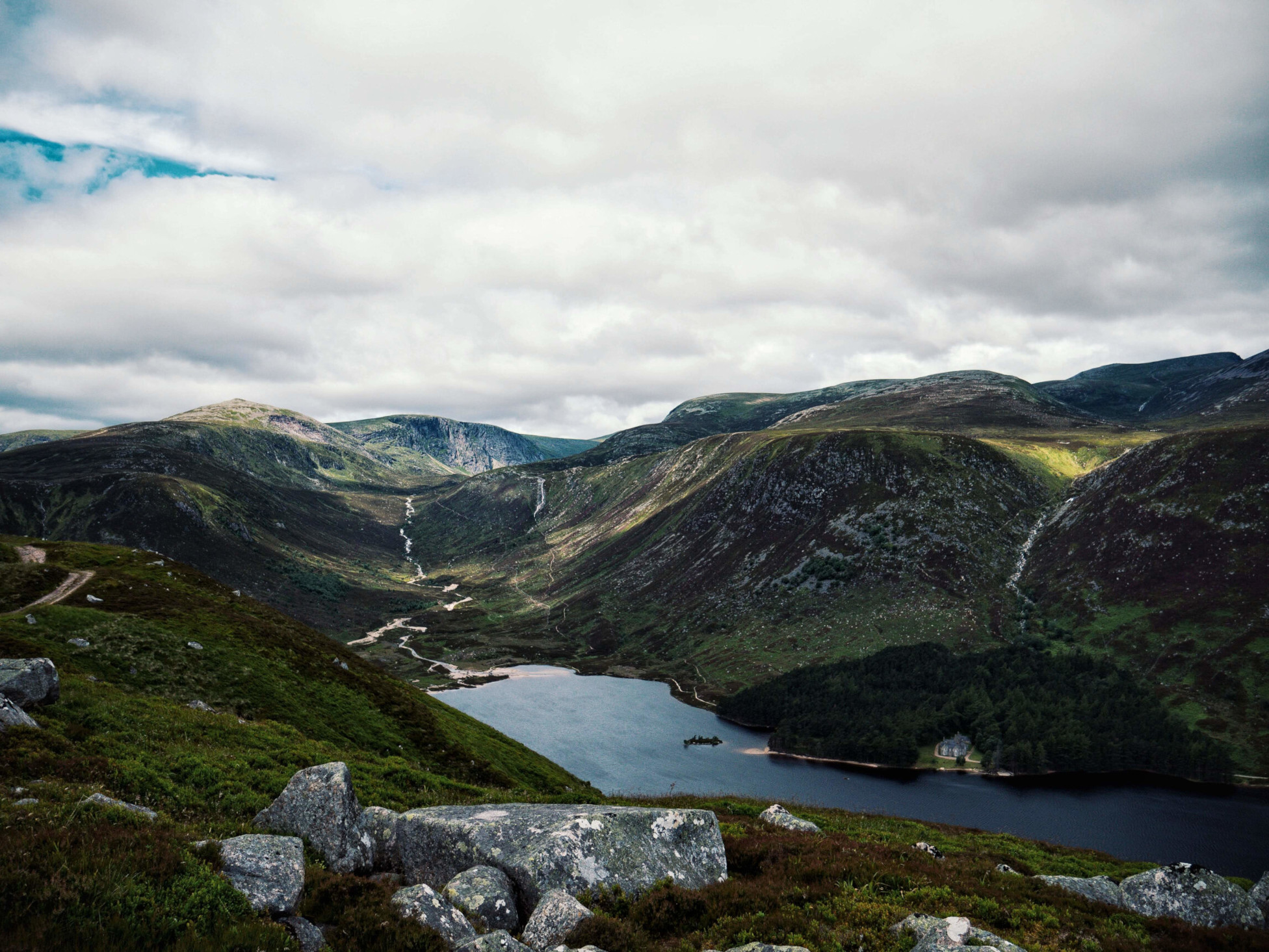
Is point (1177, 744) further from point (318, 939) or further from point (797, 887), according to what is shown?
point (318, 939)

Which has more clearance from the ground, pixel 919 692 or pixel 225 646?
pixel 225 646

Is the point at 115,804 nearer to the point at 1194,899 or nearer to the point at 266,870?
the point at 266,870

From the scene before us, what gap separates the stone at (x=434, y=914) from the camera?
52.2 feet

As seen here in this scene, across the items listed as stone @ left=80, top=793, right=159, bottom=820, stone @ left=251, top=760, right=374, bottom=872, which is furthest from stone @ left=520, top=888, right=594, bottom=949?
stone @ left=80, top=793, right=159, bottom=820

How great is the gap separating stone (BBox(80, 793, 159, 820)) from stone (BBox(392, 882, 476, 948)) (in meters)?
7.81

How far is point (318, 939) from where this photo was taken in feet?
48.0

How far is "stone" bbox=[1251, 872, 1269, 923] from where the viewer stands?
79.6ft

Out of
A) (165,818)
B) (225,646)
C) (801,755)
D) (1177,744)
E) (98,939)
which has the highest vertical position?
(98,939)

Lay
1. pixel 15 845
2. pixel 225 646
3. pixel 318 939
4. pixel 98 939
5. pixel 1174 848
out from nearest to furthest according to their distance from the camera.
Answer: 1. pixel 98 939
2. pixel 15 845
3. pixel 318 939
4. pixel 225 646
5. pixel 1174 848

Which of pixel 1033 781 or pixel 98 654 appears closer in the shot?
pixel 98 654

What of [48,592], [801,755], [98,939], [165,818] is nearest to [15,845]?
[98,939]

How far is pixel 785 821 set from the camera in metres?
31.4

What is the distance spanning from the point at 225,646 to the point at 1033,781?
17842 cm

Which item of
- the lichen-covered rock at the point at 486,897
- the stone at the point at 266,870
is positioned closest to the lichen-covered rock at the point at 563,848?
the lichen-covered rock at the point at 486,897
